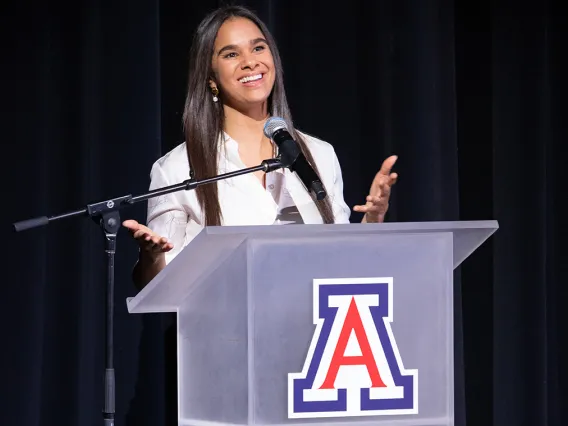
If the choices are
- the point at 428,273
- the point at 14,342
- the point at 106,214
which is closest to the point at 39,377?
the point at 14,342

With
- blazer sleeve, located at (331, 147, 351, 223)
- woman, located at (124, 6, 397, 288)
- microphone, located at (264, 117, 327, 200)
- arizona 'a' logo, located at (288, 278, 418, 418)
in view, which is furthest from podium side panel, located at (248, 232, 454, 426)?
blazer sleeve, located at (331, 147, 351, 223)

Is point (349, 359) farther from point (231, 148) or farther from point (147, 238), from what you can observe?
point (231, 148)

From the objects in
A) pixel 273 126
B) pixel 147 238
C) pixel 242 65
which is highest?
pixel 242 65

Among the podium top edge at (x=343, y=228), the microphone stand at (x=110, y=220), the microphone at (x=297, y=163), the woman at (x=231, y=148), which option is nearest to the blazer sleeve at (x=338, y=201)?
the woman at (x=231, y=148)

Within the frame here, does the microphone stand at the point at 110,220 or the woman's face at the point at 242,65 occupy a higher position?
the woman's face at the point at 242,65

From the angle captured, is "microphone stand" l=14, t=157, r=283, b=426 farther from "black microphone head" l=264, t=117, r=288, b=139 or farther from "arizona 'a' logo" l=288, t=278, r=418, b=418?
"arizona 'a' logo" l=288, t=278, r=418, b=418

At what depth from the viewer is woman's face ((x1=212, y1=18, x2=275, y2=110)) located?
232 cm

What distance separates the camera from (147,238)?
1.74 m

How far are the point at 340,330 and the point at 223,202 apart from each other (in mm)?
805

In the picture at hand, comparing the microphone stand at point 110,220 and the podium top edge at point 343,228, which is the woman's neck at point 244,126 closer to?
the microphone stand at point 110,220

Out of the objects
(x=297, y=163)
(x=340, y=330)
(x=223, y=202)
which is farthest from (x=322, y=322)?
(x=223, y=202)

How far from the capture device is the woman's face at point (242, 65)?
2318 millimetres

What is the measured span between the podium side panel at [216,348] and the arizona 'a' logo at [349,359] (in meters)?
0.09

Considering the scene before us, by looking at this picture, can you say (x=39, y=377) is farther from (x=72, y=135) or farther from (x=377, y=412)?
(x=377, y=412)
